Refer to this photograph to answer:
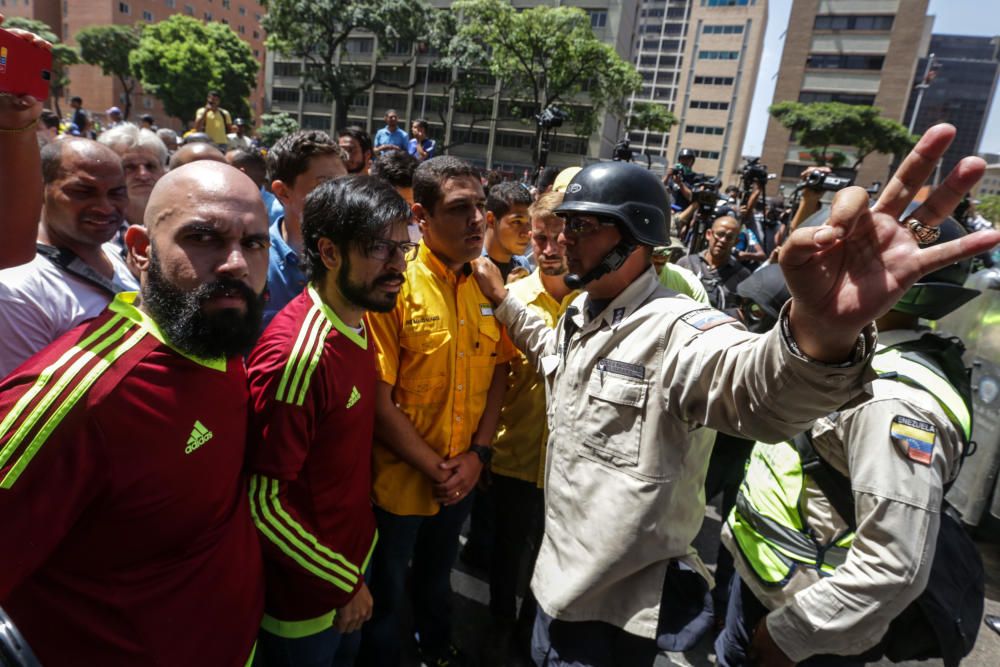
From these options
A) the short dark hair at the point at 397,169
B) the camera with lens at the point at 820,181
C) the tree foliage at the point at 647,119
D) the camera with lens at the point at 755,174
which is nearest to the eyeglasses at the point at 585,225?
the short dark hair at the point at 397,169

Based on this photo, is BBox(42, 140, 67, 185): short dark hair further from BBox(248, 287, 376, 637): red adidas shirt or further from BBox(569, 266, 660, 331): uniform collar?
BBox(569, 266, 660, 331): uniform collar

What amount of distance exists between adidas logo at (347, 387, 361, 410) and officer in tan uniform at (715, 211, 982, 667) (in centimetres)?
148

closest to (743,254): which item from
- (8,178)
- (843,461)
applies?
(843,461)

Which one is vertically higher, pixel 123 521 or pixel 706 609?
pixel 123 521

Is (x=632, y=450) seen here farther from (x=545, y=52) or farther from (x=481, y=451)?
(x=545, y=52)

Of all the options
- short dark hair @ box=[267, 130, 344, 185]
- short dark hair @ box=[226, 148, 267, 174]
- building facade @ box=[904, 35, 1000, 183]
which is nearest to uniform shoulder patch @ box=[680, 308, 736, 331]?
short dark hair @ box=[267, 130, 344, 185]

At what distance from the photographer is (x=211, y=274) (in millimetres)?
1398

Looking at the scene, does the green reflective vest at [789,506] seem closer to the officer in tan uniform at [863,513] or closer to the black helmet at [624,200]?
the officer in tan uniform at [863,513]

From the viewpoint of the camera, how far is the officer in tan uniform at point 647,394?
1.10 m

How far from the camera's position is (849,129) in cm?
4212

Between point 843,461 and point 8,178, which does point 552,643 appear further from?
point 8,178

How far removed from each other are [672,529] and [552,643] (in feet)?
2.13

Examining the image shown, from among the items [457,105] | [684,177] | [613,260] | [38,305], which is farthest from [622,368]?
[457,105]

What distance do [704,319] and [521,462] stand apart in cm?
Answer: 147
